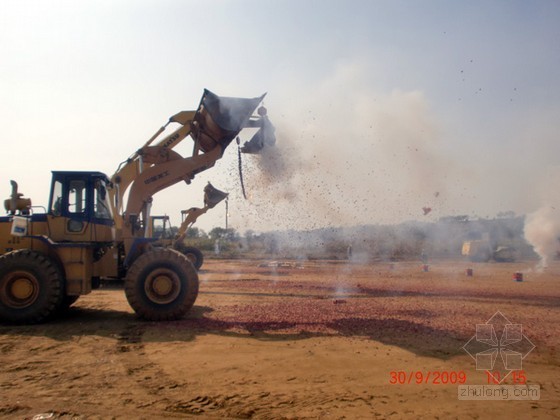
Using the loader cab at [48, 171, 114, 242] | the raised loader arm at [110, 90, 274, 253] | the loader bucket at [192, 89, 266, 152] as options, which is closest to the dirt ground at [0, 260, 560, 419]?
the loader cab at [48, 171, 114, 242]

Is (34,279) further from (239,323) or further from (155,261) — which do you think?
(239,323)

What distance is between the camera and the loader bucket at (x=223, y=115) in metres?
11.7

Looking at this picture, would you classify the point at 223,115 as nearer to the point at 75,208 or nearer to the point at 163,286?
the point at 75,208

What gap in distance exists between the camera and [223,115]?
38.6 feet

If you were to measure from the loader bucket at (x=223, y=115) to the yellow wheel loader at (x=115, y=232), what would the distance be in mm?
27

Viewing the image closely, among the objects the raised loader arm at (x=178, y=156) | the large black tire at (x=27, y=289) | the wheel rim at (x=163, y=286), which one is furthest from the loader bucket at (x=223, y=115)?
the large black tire at (x=27, y=289)

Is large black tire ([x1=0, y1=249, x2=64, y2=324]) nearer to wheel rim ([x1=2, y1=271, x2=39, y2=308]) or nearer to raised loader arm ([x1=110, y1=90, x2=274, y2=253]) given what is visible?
wheel rim ([x1=2, y1=271, x2=39, y2=308])

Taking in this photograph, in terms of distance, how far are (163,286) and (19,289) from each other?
3236 mm

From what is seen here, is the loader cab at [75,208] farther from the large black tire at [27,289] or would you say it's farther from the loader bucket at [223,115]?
the loader bucket at [223,115]

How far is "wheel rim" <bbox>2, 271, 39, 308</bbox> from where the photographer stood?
33.0 ft

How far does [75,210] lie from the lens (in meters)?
11.2

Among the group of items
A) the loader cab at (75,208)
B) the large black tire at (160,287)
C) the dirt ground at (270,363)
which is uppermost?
the loader cab at (75,208)

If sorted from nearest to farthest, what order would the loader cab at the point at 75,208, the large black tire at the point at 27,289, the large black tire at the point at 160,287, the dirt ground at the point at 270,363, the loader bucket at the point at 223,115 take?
the dirt ground at the point at 270,363
the large black tire at the point at 27,289
the large black tire at the point at 160,287
the loader cab at the point at 75,208
the loader bucket at the point at 223,115

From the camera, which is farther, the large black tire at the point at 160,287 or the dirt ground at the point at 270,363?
the large black tire at the point at 160,287
